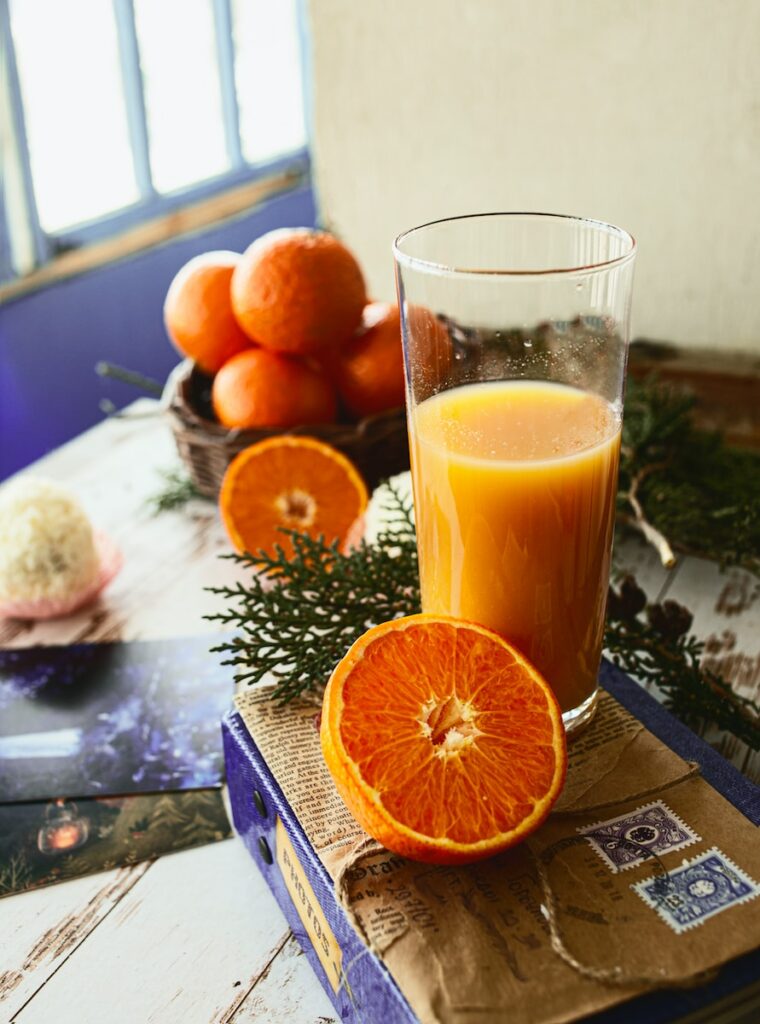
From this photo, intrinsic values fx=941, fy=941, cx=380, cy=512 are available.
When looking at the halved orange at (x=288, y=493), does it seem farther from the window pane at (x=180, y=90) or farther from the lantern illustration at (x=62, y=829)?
the window pane at (x=180, y=90)

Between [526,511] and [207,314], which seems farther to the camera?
[207,314]

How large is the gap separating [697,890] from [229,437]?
74 centimetres

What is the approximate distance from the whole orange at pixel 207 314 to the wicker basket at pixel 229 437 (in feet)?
0.17

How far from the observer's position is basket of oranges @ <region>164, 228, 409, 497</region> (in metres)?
1.10

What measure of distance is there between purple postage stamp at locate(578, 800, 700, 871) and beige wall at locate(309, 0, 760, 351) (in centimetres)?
101

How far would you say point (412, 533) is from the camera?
0.89 metres

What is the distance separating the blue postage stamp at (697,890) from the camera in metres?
0.52

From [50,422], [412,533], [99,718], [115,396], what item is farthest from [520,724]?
[115,396]

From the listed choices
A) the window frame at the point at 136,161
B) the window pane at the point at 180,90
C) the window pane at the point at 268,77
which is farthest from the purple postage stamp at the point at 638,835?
the window pane at the point at 268,77

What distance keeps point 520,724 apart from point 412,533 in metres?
0.33

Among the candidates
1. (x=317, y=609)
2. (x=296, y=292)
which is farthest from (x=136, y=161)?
(x=317, y=609)

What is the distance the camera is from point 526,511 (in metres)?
0.63

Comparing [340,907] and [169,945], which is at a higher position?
[340,907]

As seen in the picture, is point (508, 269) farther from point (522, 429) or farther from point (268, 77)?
point (268, 77)
